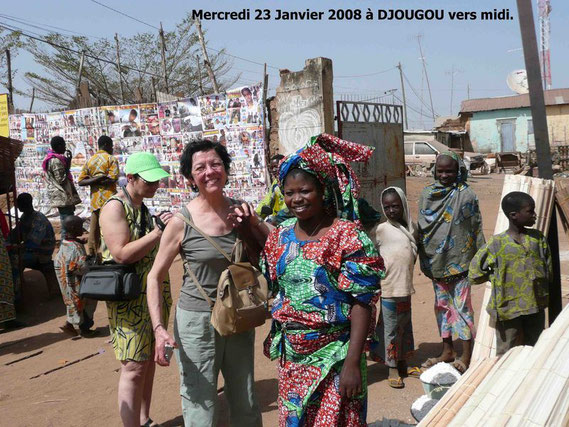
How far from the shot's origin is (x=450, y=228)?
15.1ft

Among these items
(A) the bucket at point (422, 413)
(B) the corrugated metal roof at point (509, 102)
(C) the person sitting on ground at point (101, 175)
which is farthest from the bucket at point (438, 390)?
(B) the corrugated metal roof at point (509, 102)

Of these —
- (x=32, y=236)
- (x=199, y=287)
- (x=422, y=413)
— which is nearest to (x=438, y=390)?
(x=422, y=413)

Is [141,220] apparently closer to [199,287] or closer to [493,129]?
[199,287]

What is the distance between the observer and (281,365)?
104 inches

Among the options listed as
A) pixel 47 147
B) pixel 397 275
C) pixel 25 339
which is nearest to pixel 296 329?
pixel 397 275

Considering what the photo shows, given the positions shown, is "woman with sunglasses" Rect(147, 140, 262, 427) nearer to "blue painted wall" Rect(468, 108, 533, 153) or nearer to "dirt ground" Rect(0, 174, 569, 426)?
"dirt ground" Rect(0, 174, 569, 426)

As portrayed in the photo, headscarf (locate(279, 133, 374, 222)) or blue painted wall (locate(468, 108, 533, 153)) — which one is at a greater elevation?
blue painted wall (locate(468, 108, 533, 153))

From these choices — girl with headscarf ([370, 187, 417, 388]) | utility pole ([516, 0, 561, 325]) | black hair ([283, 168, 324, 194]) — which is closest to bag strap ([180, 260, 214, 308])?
black hair ([283, 168, 324, 194])

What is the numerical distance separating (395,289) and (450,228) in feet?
2.21

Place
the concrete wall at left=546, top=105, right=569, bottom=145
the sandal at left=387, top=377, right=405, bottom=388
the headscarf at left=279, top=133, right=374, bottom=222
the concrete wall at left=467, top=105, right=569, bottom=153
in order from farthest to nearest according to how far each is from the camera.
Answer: the concrete wall at left=467, top=105, right=569, bottom=153 → the concrete wall at left=546, top=105, right=569, bottom=145 → the sandal at left=387, top=377, right=405, bottom=388 → the headscarf at left=279, top=133, right=374, bottom=222

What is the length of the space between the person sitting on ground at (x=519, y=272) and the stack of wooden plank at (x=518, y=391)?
71 centimetres

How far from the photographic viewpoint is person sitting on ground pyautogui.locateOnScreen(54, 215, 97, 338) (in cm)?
634

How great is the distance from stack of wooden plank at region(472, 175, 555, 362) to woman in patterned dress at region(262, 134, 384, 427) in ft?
6.02

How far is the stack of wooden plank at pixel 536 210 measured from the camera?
388 centimetres
